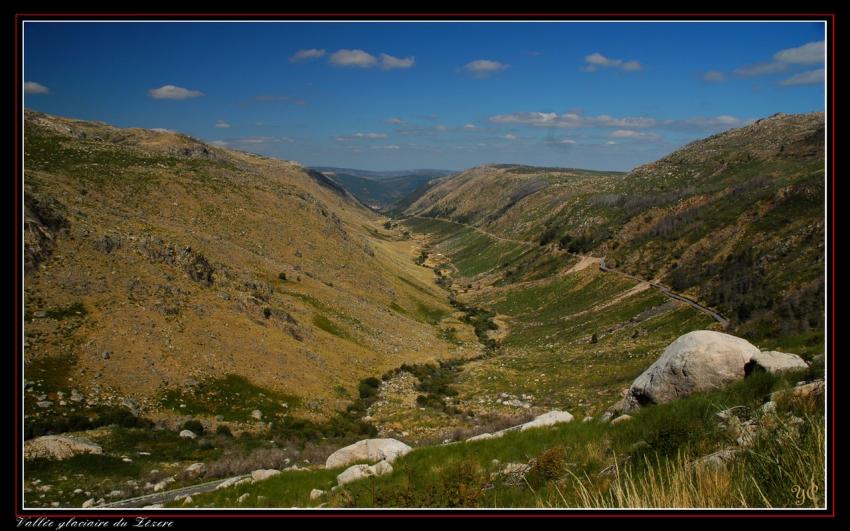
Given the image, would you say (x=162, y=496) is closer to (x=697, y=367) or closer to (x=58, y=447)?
(x=58, y=447)

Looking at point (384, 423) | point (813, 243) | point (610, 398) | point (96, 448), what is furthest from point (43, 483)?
point (813, 243)

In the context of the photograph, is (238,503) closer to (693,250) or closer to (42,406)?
(42,406)

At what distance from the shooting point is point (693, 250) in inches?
2709

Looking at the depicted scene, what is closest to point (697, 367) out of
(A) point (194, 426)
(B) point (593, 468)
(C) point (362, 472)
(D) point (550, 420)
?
(D) point (550, 420)

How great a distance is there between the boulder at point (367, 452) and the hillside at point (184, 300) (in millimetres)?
14848

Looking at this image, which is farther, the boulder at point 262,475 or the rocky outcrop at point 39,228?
the rocky outcrop at point 39,228

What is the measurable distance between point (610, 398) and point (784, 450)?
1080 inches

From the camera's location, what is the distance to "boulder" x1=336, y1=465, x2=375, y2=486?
13.5 m

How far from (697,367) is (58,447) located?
2647cm

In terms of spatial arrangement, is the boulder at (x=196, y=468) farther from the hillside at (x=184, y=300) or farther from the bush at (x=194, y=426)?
the hillside at (x=184, y=300)

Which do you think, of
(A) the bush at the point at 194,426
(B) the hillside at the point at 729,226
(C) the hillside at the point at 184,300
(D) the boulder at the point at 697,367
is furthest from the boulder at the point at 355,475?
(C) the hillside at the point at 184,300

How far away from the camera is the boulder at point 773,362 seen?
1235 cm

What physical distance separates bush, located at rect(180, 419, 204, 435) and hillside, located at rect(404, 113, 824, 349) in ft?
99.9

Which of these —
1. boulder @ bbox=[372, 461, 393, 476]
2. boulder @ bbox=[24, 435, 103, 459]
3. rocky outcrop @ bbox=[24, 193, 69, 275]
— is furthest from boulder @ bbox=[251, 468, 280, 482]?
rocky outcrop @ bbox=[24, 193, 69, 275]
